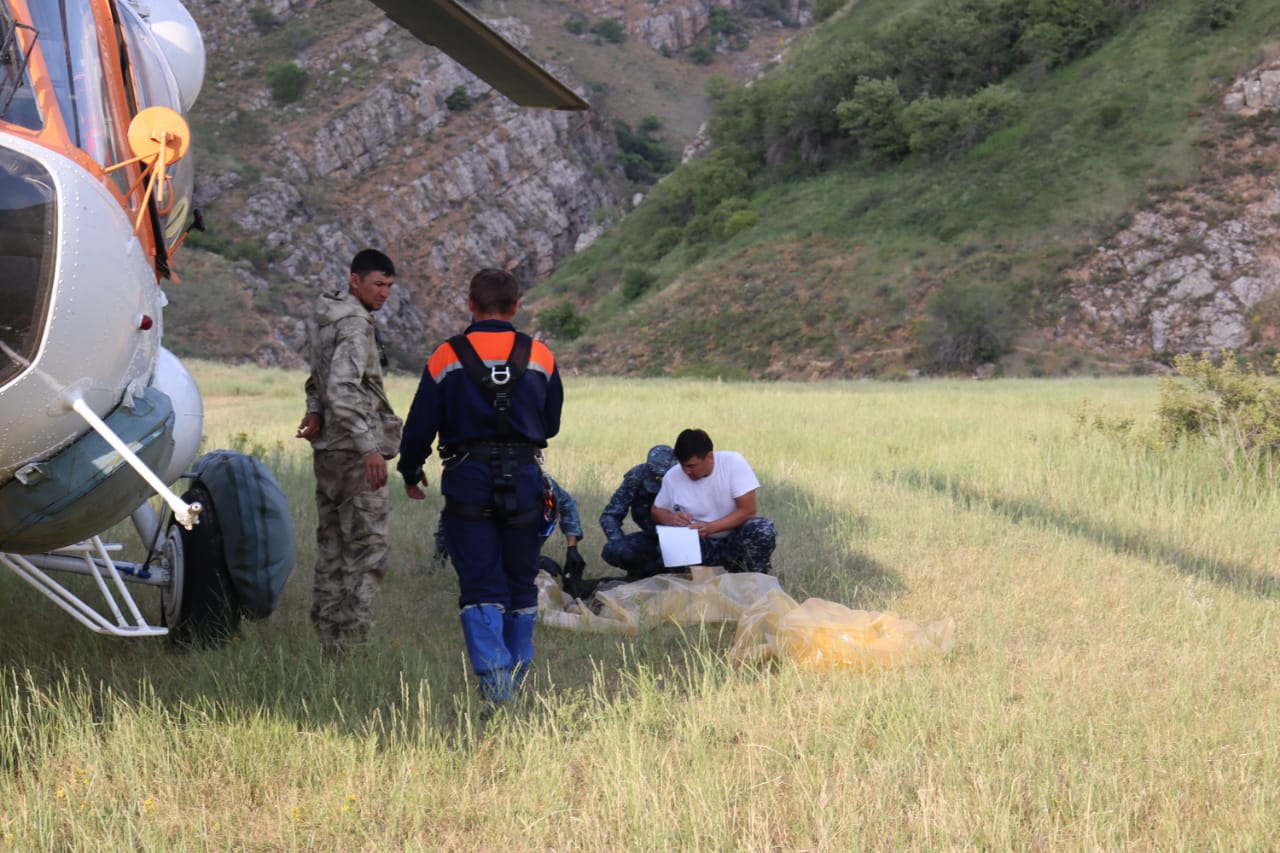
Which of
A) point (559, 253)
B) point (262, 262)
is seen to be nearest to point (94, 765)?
point (262, 262)

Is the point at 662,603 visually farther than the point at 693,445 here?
No

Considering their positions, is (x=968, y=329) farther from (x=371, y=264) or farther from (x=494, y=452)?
(x=494, y=452)

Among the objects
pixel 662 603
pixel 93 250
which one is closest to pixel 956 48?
pixel 662 603

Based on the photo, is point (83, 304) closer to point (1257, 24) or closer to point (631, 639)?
point (631, 639)

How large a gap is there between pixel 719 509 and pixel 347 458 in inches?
94.8

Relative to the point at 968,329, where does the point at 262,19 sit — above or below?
above

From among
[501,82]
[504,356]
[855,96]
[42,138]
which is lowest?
[504,356]

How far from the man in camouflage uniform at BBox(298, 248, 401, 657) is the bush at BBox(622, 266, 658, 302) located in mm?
48978

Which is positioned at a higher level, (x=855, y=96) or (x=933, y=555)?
(x=855, y=96)

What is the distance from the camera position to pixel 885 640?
5.00 m

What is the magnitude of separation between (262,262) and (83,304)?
2712 inches

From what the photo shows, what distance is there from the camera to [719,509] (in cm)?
674

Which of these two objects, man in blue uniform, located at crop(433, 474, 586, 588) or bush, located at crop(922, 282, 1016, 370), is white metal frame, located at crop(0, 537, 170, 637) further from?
bush, located at crop(922, 282, 1016, 370)

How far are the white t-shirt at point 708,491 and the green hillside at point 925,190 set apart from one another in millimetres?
32348
